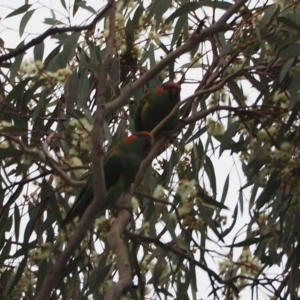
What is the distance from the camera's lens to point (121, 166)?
2.28 meters

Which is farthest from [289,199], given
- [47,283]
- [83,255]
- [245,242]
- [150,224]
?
[47,283]

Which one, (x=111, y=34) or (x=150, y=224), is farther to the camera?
(x=150, y=224)

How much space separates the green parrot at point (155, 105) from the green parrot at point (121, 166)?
38 cm

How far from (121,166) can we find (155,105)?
568 millimetres

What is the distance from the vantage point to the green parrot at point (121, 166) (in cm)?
217

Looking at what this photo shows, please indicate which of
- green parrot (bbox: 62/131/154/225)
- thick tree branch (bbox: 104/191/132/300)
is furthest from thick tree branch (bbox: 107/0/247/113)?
green parrot (bbox: 62/131/154/225)

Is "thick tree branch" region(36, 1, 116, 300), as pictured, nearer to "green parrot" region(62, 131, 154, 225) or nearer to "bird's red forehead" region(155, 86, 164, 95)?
"green parrot" region(62, 131, 154, 225)

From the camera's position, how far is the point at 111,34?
1.78 meters

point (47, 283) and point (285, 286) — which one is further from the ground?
point (285, 286)

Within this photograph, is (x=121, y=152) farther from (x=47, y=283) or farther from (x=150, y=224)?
(x=47, y=283)

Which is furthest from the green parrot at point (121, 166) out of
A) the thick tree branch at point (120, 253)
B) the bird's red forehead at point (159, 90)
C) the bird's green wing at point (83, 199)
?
the bird's red forehead at point (159, 90)

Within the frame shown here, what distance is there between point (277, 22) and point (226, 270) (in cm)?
74

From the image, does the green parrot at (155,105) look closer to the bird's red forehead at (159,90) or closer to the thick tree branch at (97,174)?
the bird's red forehead at (159,90)

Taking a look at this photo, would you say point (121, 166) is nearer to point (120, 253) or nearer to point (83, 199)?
point (83, 199)
